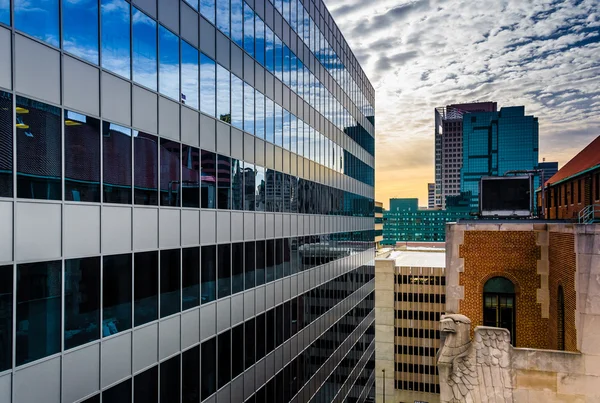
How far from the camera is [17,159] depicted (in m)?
9.40

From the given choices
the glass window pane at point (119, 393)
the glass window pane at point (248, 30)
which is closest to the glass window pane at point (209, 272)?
the glass window pane at point (119, 393)

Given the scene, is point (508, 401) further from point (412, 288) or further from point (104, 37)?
point (412, 288)

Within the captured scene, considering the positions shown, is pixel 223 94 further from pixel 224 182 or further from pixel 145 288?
pixel 145 288

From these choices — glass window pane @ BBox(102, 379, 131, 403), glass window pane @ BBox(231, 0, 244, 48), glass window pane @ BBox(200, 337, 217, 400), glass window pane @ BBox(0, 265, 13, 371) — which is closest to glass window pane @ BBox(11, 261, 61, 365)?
glass window pane @ BBox(0, 265, 13, 371)

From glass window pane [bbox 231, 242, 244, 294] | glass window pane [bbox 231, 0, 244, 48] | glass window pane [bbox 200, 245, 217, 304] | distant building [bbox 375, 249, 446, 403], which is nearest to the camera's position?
glass window pane [bbox 200, 245, 217, 304]

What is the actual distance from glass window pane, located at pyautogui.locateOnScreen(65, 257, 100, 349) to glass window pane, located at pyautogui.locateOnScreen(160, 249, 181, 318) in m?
2.75

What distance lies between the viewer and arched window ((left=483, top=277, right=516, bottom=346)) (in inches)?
581

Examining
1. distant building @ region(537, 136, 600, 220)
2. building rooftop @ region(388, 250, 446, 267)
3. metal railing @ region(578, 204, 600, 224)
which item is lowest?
building rooftop @ region(388, 250, 446, 267)

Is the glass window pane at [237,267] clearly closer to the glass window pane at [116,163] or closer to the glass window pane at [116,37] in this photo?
the glass window pane at [116,163]

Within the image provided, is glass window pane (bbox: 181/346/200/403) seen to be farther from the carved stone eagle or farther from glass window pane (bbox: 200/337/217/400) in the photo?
the carved stone eagle

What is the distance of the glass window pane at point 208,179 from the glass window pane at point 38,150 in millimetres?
6417

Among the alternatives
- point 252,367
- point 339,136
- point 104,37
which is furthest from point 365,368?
point 104,37

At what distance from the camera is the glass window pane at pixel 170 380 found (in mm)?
13836

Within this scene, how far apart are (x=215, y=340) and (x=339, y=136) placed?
77.2ft
